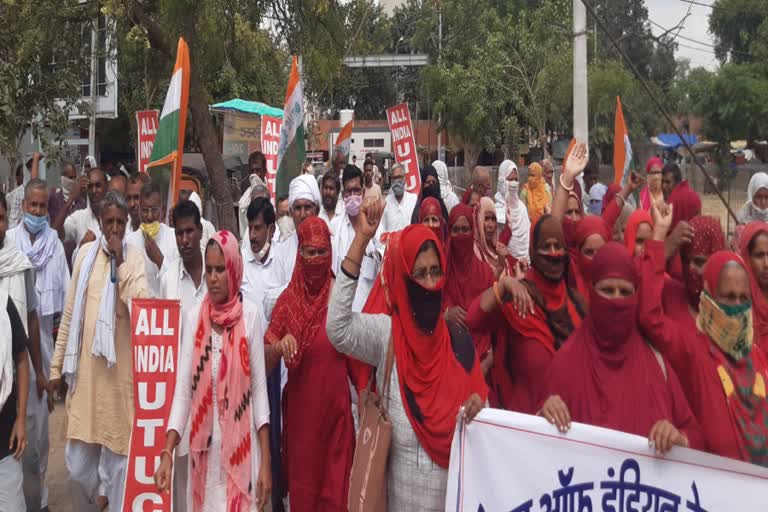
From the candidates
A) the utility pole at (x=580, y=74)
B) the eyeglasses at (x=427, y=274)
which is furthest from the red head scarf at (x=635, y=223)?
the utility pole at (x=580, y=74)

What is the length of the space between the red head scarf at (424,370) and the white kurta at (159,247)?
2.03m

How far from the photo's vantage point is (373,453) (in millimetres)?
3734

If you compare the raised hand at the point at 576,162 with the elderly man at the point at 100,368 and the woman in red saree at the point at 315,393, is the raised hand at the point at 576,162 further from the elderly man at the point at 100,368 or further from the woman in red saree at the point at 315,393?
the elderly man at the point at 100,368

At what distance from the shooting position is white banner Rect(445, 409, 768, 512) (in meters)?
3.34

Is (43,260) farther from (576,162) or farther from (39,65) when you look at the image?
(39,65)

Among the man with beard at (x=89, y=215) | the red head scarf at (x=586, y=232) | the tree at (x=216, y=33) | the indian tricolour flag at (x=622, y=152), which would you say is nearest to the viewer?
the red head scarf at (x=586, y=232)

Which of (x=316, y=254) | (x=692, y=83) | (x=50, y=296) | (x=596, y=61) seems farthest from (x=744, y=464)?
(x=596, y=61)

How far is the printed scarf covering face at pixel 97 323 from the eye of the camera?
17.3 feet

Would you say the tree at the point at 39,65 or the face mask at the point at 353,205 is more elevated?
the tree at the point at 39,65

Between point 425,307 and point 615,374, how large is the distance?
68 centimetres

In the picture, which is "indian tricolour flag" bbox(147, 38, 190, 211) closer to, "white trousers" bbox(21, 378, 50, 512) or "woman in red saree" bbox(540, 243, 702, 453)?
"white trousers" bbox(21, 378, 50, 512)

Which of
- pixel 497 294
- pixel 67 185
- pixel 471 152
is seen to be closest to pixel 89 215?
pixel 67 185

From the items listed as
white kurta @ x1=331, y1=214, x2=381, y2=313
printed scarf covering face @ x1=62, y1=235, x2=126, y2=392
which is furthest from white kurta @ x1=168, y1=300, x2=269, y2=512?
white kurta @ x1=331, y1=214, x2=381, y2=313

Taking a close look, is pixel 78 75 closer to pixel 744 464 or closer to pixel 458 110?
pixel 744 464
